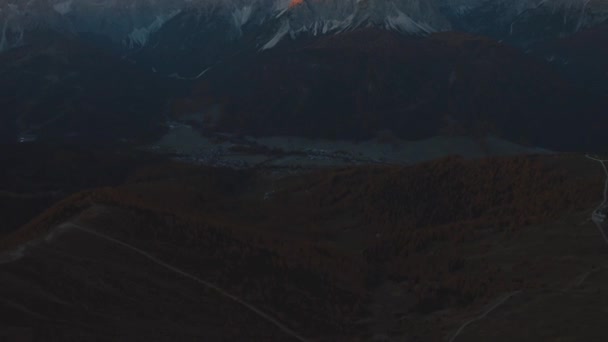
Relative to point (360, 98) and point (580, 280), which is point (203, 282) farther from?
point (360, 98)

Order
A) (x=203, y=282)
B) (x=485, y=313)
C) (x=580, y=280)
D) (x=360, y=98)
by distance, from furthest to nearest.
Answer: (x=360, y=98), (x=203, y=282), (x=580, y=280), (x=485, y=313)

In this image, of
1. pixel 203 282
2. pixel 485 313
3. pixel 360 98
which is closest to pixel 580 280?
pixel 485 313

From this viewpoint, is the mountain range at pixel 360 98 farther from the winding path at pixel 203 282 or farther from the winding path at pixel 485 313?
the winding path at pixel 485 313

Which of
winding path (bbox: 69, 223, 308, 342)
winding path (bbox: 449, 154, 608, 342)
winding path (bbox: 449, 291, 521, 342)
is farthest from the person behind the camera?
winding path (bbox: 69, 223, 308, 342)

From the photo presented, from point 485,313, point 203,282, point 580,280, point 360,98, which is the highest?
point 360,98

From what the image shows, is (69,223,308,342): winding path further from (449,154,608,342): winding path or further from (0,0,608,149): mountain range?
(0,0,608,149): mountain range

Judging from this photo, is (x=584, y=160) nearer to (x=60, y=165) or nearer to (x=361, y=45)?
(x=60, y=165)

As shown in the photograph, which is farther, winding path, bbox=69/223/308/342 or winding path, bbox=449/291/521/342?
winding path, bbox=69/223/308/342

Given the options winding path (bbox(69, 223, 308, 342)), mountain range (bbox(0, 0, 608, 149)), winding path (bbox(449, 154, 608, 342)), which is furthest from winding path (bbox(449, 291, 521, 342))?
mountain range (bbox(0, 0, 608, 149))

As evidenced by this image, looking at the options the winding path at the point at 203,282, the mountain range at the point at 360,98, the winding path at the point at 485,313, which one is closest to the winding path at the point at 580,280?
the winding path at the point at 485,313

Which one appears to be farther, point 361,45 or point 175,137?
point 361,45

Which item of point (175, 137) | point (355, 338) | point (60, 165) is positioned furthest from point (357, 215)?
point (175, 137)
